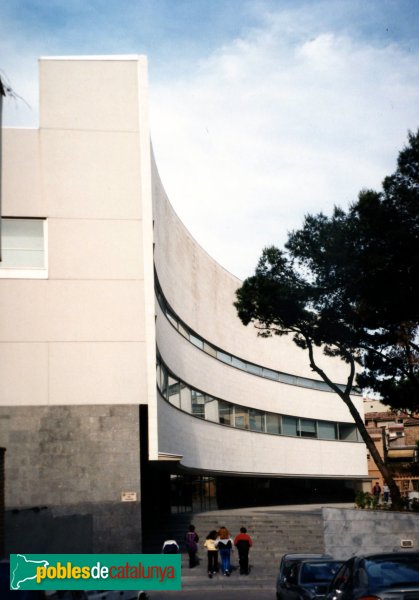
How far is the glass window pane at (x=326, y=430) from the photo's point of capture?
5616 cm

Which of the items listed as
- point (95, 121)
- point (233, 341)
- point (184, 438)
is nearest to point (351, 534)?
point (184, 438)

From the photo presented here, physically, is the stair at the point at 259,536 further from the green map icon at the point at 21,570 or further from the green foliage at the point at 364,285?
the green map icon at the point at 21,570

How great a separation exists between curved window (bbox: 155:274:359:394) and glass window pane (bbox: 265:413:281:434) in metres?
2.33

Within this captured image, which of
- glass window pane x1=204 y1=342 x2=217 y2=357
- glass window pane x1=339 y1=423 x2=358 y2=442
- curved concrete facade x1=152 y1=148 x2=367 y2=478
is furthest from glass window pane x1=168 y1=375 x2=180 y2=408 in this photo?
glass window pane x1=339 y1=423 x2=358 y2=442

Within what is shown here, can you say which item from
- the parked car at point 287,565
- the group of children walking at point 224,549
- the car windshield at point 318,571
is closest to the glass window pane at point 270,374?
the group of children walking at point 224,549

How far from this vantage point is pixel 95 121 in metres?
27.8

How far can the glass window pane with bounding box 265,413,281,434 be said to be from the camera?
49.8 metres

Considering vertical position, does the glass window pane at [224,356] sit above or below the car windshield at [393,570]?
above

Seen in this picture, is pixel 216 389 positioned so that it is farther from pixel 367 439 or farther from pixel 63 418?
pixel 63 418

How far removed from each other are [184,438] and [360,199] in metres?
13.2

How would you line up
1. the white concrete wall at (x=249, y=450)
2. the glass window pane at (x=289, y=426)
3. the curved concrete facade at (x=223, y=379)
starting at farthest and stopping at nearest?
the glass window pane at (x=289, y=426) → the curved concrete facade at (x=223, y=379) → the white concrete wall at (x=249, y=450)

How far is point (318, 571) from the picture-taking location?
1675 cm

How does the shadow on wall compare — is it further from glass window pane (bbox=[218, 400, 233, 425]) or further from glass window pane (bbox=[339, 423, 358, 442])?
glass window pane (bbox=[339, 423, 358, 442])

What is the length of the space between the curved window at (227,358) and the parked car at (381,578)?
20.9 meters
